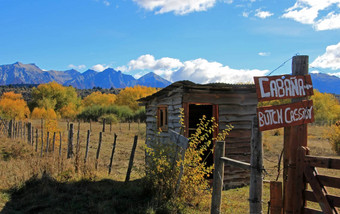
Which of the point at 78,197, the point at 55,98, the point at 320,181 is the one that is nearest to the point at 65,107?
the point at 55,98

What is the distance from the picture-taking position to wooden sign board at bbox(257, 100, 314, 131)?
11.2ft

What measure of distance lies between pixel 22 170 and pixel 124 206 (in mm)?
4218

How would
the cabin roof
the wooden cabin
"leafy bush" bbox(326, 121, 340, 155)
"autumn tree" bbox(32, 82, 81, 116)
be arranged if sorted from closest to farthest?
the cabin roof
the wooden cabin
"leafy bush" bbox(326, 121, 340, 155)
"autumn tree" bbox(32, 82, 81, 116)

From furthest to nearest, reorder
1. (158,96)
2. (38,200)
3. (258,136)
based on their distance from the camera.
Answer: (158,96), (38,200), (258,136)

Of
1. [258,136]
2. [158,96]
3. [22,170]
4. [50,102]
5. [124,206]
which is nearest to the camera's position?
[258,136]

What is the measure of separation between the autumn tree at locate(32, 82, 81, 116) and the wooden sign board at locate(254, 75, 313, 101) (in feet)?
181

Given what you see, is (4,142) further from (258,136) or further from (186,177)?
(258,136)

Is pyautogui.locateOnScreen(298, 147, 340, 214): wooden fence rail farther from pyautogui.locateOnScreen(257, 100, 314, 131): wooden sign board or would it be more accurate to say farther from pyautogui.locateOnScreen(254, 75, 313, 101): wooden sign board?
pyautogui.locateOnScreen(254, 75, 313, 101): wooden sign board

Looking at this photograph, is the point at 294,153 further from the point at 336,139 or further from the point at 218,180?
the point at 336,139

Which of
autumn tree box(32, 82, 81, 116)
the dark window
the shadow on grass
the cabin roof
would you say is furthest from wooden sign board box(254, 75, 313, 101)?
autumn tree box(32, 82, 81, 116)

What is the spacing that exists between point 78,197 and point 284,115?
218 inches

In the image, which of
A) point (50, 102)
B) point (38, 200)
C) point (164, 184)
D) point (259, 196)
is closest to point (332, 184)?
point (259, 196)

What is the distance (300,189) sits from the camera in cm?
352

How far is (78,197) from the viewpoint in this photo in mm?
6980
